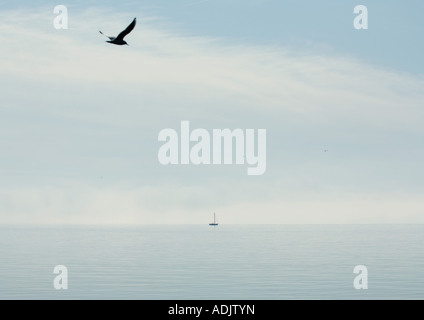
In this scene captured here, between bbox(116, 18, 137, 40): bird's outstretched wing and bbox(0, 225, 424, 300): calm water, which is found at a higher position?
bbox(116, 18, 137, 40): bird's outstretched wing

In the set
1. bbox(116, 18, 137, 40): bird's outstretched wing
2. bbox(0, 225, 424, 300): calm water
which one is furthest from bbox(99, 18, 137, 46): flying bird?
bbox(0, 225, 424, 300): calm water

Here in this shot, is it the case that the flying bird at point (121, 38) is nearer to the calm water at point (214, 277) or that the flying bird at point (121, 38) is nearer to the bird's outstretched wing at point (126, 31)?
the bird's outstretched wing at point (126, 31)

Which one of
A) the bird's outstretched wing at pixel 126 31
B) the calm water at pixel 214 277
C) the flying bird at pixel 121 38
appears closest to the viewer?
the flying bird at pixel 121 38

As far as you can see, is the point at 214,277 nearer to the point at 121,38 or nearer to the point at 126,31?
the point at 126,31

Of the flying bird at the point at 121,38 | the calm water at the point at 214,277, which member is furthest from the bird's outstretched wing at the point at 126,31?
the calm water at the point at 214,277

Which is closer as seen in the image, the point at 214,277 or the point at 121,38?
the point at 121,38

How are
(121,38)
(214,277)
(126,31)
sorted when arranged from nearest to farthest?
1. (121,38)
2. (126,31)
3. (214,277)

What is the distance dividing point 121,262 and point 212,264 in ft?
44.9

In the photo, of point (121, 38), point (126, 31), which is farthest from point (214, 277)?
point (121, 38)

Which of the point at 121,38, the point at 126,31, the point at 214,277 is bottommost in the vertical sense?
the point at 214,277

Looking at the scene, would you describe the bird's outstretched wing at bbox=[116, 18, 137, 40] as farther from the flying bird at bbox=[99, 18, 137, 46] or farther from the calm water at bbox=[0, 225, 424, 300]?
the calm water at bbox=[0, 225, 424, 300]

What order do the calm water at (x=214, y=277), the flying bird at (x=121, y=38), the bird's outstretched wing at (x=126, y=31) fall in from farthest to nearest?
the calm water at (x=214, y=277)
the bird's outstretched wing at (x=126, y=31)
the flying bird at (x=121, y=38)
